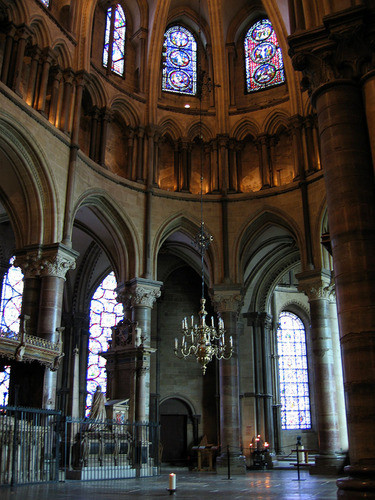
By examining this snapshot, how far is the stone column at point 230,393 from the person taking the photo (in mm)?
18781

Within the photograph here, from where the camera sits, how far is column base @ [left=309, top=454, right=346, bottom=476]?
16.9m

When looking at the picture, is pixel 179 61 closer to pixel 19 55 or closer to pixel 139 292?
pixel 19 55

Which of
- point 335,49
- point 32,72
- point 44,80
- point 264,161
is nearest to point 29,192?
point 44,80

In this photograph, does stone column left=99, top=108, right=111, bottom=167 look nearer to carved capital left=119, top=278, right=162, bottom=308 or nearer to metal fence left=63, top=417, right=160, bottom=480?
carved capital left=119, top=278, right=162, bottom=308

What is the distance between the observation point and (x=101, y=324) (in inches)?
1016

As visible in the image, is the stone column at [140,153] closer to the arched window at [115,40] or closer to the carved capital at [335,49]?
the arched window at [115,40]

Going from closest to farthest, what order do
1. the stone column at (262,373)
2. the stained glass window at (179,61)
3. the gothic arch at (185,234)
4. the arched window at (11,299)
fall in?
the gothic arch at (185,234) < the arched window at (11,299) < the stone column at (262,373) < the stained glass window at (179,61)

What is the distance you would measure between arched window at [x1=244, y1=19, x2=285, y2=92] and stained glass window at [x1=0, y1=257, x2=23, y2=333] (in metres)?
12.7

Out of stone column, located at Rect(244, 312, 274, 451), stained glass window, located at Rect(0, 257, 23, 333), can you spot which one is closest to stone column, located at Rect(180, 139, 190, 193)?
stone column, located at Rect(244, 312, 274, 451)

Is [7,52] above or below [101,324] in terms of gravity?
above

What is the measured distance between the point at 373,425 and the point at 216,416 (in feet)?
60.4

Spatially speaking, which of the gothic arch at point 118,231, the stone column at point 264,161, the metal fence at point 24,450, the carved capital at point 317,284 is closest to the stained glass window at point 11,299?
the gothic arch at point 118,231

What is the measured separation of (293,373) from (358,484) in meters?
21.2

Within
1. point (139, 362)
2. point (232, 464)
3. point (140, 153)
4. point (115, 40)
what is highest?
point (115, 40)
